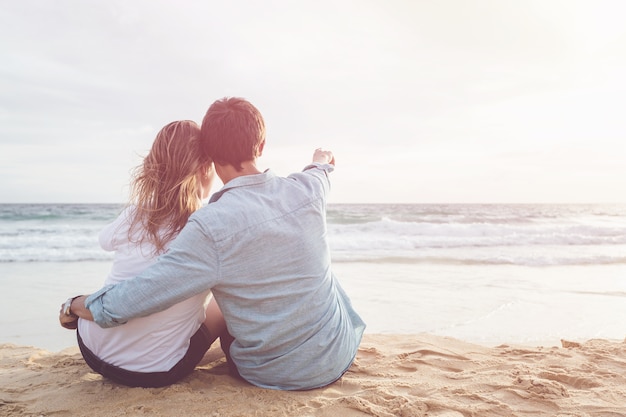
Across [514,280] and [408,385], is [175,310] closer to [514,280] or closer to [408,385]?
[408,385]

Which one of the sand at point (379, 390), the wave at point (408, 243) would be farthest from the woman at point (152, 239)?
the wave at point (408, 243)

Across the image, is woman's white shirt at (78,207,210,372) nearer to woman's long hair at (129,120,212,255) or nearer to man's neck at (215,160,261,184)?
woman's long hair at (129,120,212,255)

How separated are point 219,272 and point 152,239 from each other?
45 centimetres

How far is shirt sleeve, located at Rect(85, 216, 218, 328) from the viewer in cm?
202

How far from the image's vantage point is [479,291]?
6648mm

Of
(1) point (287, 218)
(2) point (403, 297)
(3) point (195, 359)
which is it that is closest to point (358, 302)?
(2) point (403, 297)

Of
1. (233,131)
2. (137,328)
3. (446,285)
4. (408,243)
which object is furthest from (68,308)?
(408,243)

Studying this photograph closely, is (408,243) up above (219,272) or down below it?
below

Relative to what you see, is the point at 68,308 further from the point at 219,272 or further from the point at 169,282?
the point at 219,272

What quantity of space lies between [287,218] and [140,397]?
1.24 m

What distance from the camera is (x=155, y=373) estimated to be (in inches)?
100.0

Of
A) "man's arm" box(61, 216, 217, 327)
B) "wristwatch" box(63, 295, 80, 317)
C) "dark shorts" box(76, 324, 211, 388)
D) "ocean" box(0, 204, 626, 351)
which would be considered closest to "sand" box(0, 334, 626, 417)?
"dark shorts" box(76, 324, 211, 388)

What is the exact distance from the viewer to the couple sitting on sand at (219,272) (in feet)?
6.79

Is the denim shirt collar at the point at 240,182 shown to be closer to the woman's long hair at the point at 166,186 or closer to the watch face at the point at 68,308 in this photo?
the woman's long hair at the point at 166,186
